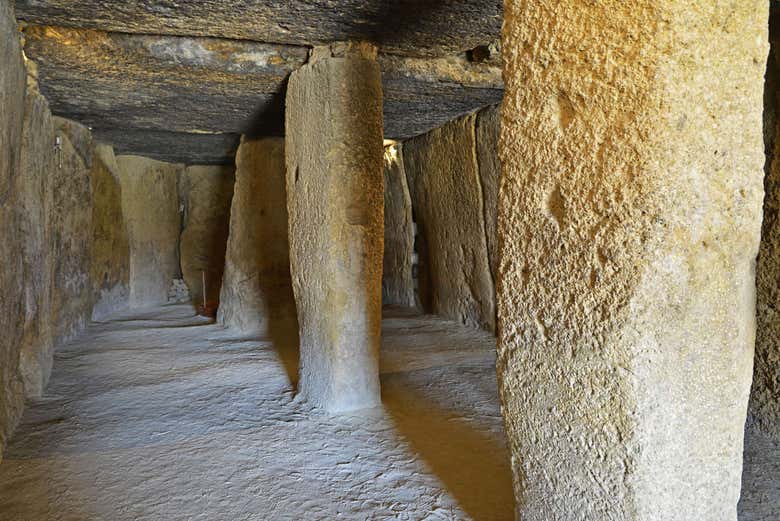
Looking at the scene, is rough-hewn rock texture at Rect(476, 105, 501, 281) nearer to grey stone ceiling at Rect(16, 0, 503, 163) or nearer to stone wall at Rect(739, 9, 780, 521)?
grey stone ceiling at Rect(16, 0, 503, 163)

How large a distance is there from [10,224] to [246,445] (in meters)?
1.70

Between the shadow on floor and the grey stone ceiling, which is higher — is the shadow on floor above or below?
below

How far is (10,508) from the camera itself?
6.58 feet

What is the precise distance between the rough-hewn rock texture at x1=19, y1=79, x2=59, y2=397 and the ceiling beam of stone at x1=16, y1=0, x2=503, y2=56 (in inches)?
39.2

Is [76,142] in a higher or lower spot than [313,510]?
higher

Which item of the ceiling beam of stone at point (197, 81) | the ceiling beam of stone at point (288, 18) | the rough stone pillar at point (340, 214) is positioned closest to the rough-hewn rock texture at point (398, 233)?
the ceiling beam of stone at point (197, 81)

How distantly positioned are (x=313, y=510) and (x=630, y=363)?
1345mm

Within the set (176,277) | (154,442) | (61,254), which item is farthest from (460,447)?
(176,277)

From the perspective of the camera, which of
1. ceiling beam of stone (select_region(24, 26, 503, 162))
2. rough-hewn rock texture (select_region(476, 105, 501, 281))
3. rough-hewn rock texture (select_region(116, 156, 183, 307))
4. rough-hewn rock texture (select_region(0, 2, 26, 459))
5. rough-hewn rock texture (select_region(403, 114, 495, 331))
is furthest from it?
rough-hewn rock texture (select_region(116, 156, 183, 307))

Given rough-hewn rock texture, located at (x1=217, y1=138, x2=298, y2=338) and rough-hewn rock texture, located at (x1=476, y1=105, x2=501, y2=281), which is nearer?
rough-hewn rock texture, located at (x1=476, y1=105, x2=501, y2=281)

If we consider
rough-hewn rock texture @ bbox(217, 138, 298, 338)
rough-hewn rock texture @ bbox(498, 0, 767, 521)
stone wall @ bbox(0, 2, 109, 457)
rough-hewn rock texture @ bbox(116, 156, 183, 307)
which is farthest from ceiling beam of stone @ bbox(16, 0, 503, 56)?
rough-hewn rock texture @ bbox(116, 156, 183, 307)

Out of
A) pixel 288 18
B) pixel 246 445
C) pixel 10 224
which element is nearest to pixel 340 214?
pixel 288 18

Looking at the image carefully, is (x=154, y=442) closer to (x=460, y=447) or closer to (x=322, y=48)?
(x=460, y=447)

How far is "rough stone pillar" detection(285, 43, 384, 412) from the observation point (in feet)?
9.43
